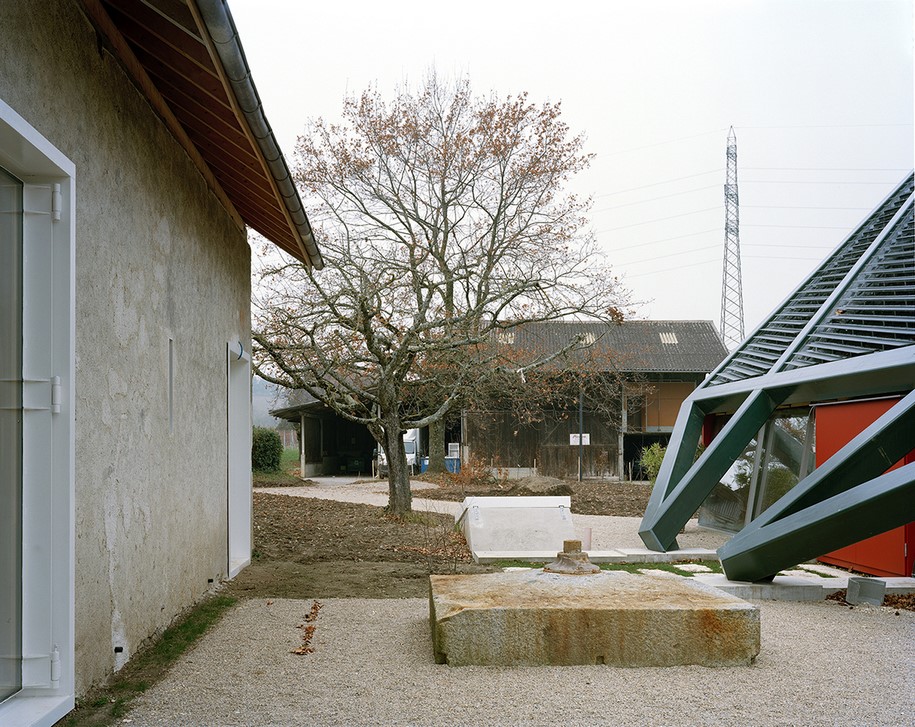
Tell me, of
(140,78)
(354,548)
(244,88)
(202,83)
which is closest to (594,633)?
(244,88)

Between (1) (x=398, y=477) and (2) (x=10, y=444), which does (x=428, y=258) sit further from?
(2) (x=10, y=444)

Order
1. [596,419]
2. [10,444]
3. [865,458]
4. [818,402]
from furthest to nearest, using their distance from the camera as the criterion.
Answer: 1. [596,419]
2. [818,402]
3. [865,458]
4. [10,444]

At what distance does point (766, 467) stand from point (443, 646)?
7.22 meters

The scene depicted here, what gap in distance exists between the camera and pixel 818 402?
10344mm

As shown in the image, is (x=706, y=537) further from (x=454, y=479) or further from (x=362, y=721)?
(x=454, y=479)

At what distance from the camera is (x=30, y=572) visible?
395 cm

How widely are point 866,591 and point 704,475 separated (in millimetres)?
2309

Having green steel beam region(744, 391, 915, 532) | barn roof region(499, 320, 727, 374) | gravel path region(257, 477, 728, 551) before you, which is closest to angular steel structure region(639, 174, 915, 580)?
green steel beam region(744, 391, 915, 532)

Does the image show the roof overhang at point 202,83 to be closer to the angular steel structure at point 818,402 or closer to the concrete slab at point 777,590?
the angular steel structure at point 818,402

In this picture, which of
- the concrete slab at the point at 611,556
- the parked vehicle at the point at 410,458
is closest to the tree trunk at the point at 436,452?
the parked vehicle at the point at 410,458

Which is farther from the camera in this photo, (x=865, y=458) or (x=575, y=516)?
(x=575, y=516)

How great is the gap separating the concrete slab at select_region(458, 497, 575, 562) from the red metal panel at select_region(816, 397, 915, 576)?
2993 millimetres

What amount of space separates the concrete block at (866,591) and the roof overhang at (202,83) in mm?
5582

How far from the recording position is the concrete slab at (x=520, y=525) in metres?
10.8
